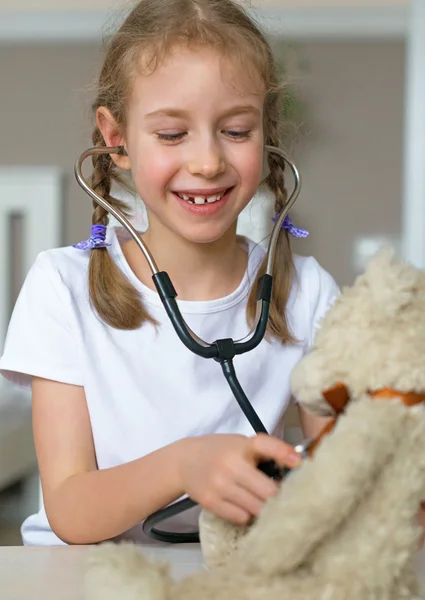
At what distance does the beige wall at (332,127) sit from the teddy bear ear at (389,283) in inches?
168

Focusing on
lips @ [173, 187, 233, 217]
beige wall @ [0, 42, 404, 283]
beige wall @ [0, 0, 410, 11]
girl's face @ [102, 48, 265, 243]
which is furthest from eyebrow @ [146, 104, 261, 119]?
beige wall @ [0, 0, 410, 11]

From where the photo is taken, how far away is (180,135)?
1040 mm

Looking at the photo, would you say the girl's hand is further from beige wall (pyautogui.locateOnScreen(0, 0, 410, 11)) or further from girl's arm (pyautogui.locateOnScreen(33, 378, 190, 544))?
beige wall (pyautogui.locateOnScreen(0, 0, 410, 11))

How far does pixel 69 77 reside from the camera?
4867 millimetres

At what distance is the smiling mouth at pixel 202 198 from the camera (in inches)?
43.1

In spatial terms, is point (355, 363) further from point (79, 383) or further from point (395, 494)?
point (79, 383)

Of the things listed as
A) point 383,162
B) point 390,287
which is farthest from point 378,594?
point 383,162

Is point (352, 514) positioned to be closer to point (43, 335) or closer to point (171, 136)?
point (171, 136)

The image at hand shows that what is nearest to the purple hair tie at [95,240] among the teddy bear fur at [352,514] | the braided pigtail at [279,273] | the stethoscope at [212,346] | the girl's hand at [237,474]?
the stethoscope at [212,346]

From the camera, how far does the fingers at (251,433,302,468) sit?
0.61m

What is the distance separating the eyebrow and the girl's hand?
454 millimetres

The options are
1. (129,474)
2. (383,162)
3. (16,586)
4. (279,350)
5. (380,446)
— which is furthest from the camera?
(383,162)

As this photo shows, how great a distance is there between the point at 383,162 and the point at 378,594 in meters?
4.48

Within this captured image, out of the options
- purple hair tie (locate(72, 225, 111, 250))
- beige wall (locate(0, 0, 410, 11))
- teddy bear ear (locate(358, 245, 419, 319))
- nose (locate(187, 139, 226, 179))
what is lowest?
purple hair tie (locate(72, 225, 111, 250))
